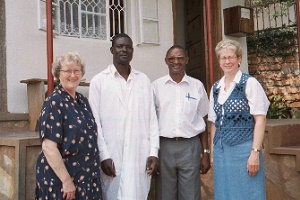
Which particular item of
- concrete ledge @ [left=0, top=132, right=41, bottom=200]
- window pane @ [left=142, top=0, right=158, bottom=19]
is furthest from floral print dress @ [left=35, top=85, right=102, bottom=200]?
window pane @ [left=142, top=0, right=158, bottom=19]

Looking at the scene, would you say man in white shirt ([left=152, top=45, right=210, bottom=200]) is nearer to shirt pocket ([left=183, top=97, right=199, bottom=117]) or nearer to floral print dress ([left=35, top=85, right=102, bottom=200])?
shirt pocket ([left=183, top=97, right=199, bottom=117])

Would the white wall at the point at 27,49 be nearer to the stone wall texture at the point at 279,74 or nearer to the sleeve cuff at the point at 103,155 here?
the sleeve cuff at the point at 103,155

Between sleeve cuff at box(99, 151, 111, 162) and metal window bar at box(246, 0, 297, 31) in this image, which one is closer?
sleeve cuff at box(99, 151, 111, 162)

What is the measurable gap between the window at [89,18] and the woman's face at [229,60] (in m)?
3.07

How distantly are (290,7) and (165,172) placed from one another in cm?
633

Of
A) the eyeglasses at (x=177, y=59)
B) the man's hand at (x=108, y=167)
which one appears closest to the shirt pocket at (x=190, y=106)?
the eyeglasses at (x=177, y=59)

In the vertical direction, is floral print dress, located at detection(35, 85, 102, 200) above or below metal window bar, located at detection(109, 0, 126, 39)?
below

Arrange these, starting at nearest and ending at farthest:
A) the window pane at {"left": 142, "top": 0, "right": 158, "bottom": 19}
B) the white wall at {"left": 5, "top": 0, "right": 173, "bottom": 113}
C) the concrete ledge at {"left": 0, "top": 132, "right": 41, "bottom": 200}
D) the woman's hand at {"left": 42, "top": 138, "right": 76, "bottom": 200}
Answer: the woman's hand at {"left": 42, "top": 138, "right": 76, "bottom": 200}
the concrete ledge at {"left": 0, "top": 132, "right": 41, "bottom": 200}
the white wall at {"left": 5, "top": 0, "right": 173, "bottom": 113}
the window pane at {"left": 142, "top": 0, "right": 158, "bottom": 19}

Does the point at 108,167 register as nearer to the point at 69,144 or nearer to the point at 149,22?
the point at 69,144

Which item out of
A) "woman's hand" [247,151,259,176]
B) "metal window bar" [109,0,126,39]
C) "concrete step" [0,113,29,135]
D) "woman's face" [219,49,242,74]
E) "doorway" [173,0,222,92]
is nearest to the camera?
"woman's hand" [247,151,259,176]

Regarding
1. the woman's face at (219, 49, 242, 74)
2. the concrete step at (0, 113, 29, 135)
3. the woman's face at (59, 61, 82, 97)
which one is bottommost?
the concrete step at (0, 113, 29, 135)

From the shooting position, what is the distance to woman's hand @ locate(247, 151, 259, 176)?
2469 mm

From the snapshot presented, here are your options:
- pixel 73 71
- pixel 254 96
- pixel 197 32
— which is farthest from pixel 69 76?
pixel 197 32

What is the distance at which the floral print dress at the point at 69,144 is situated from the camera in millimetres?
2160
